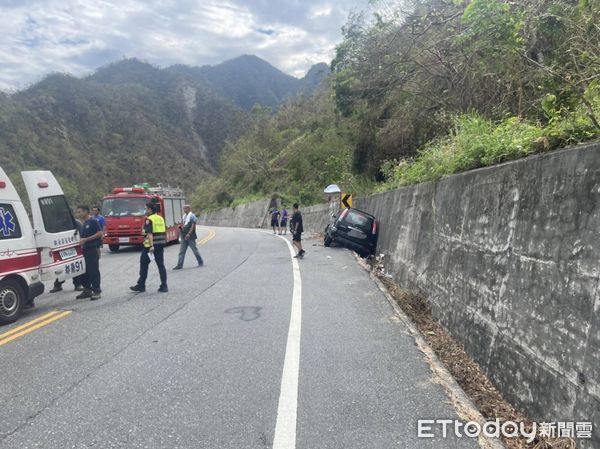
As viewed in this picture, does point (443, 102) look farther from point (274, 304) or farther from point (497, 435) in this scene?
point (497, 435)

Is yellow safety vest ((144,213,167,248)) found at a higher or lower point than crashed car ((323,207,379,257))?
higher

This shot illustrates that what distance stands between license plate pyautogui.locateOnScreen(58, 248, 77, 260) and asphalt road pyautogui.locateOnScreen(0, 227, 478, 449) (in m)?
0.88

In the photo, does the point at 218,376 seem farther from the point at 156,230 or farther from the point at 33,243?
the point at 156,230

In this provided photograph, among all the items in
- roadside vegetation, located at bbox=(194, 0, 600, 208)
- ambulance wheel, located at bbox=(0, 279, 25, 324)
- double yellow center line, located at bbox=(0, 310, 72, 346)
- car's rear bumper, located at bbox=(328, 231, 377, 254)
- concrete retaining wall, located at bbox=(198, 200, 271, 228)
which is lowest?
concrete retaining wall, located at bbox=(198, 200, 271, 228)

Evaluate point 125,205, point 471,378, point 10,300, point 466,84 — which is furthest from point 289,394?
point 125,205

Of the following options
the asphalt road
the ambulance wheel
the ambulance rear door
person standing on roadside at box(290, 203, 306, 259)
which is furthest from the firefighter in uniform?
person standing on roadside at box(290, 203, 306, 259)

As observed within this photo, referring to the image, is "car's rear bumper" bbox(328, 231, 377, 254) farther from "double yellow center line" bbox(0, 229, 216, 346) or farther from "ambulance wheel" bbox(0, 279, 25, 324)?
"ambulance wheel" bbox(0, 279, 25, 324)

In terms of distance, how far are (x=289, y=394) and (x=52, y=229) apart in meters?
6.33

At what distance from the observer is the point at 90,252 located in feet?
29.4

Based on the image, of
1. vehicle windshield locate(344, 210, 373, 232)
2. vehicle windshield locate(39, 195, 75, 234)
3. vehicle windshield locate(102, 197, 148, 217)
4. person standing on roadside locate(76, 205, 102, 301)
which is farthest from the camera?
vehicle windshield locate(102, 197, 148, 217)

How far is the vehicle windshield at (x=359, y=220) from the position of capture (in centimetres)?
1579

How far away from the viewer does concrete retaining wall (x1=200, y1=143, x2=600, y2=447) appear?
3.15 meters

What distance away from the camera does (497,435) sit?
11.6 ft

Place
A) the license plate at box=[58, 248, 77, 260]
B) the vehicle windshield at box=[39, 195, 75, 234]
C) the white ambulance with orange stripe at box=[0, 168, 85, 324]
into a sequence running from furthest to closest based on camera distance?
the license plate at box=[58, 248, 77, 260] → the vehicle windshield at box=[39, 195, 75, 234] → the white ambulance with orange stripe at box=[0, 168, 85, 324]
